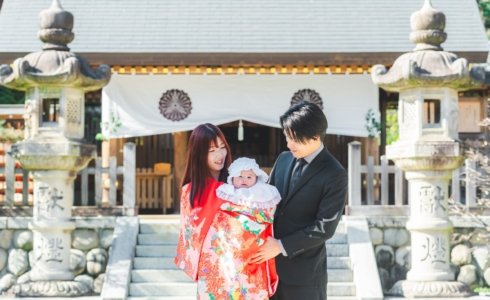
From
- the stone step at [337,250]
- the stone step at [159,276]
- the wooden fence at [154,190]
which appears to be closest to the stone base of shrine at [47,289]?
the stone step at [159,276]

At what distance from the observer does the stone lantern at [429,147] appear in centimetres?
911

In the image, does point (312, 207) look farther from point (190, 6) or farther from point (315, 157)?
point (190, 6)

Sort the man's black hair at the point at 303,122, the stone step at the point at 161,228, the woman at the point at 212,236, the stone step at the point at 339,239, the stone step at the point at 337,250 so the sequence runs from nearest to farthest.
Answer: the man's black hair at the point at 303,122, the woman at the point at 212,236, the stone step at the point at 337,250, the stone step at the point at 339,239, the stone step at the point at 161,228

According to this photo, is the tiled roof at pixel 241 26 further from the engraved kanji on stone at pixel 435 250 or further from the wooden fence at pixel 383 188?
the engraved kanji on stone at pixel 435 250

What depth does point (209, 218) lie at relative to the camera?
176 inches

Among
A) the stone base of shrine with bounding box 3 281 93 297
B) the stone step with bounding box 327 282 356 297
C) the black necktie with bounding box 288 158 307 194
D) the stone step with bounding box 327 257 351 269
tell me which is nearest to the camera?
the black necktie with bounding box 288 158 307 194

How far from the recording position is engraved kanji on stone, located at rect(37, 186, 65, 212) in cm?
938

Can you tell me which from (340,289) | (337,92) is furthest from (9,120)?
(340,289)

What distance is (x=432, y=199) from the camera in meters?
9.28

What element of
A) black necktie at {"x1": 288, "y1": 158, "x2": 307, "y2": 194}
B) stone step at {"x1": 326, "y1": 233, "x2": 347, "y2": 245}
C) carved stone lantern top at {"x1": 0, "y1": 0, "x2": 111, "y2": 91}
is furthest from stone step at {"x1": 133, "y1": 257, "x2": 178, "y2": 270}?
black necktie at {"x1": 288, "y1": 158, "x2": 307, "y2": 194}

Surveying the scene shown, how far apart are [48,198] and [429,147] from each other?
4.68 metres

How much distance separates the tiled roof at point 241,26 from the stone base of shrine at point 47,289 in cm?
433

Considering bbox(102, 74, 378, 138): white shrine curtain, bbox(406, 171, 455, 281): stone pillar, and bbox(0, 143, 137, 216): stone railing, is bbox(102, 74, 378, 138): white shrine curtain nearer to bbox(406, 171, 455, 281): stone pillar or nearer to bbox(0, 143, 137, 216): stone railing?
bbox(0, 143, 137, 216): stone railing

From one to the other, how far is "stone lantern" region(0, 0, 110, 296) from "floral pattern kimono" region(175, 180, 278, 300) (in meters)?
5.04
